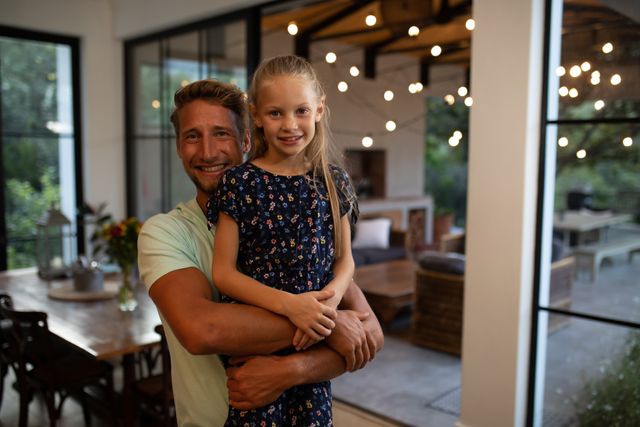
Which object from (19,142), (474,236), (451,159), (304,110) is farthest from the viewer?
(451,159)

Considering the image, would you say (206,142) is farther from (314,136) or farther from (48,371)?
(48,371)

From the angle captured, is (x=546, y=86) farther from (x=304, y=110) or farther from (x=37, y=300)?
(x=37, y=300)

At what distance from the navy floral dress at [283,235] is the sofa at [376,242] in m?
5.72

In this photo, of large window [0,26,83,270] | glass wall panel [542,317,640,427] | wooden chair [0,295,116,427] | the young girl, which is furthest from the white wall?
the young girl

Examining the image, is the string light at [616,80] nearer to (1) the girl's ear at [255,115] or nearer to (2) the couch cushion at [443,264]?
(1) the girl's ear at [255,115]

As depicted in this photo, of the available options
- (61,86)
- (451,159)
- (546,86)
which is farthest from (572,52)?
(451,159)

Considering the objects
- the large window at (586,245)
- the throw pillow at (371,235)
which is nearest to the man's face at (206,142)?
the large window at (586,245)

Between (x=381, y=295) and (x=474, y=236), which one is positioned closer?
(x=474, y=236)

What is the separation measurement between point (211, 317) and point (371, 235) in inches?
259

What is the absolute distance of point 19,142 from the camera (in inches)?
210

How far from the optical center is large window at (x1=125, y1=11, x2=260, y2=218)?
15.3ft

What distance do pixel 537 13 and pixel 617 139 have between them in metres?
0.72

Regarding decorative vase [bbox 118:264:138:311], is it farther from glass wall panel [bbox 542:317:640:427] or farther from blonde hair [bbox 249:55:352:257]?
glass wall panel [bbox 542:317:640:427]

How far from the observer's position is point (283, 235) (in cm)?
137
